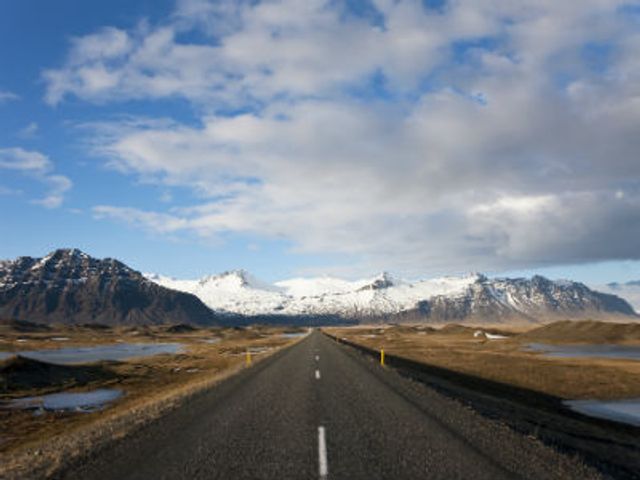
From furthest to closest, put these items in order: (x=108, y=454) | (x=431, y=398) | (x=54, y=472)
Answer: (x=431, y=398) → (x=108, y=454) → (x=54, y=472)

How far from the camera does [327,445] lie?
1372 cm

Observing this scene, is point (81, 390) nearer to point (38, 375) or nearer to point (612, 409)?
point (38, 375)

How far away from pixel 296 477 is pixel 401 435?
181 inches

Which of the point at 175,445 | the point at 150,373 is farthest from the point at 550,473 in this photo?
the point at 150,373

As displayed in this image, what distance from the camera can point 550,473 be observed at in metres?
11.4

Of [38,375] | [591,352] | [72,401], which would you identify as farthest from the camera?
[591,352]

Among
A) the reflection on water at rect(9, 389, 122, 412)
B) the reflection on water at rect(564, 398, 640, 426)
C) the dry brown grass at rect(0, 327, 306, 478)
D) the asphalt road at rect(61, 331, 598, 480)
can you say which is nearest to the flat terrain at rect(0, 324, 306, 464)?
the dry brown grass at rect(0, 327, 306, 478)

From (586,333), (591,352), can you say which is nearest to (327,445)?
(591,352)

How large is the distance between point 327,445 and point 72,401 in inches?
1097

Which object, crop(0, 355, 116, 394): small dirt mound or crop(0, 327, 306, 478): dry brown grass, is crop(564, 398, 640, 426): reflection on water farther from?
crop(0, 355, 116, 394): small dirt mound

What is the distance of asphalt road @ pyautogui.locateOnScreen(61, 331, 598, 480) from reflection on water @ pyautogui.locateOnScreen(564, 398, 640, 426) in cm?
1195

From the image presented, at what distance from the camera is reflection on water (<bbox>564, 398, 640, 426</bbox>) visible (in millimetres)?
28516

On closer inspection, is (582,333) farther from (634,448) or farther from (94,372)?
(634,448)

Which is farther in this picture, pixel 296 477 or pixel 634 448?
pixel 634 448
